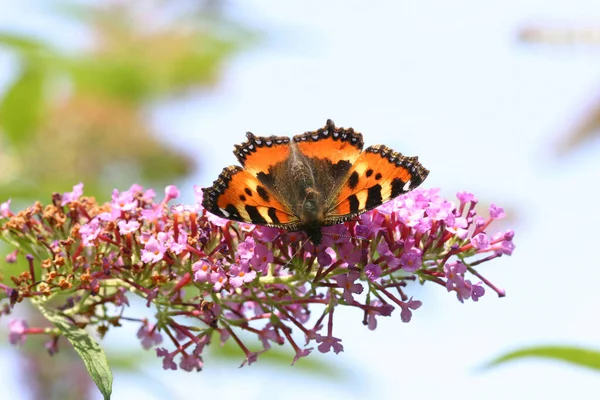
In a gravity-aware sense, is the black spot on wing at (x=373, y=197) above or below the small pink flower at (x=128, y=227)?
above

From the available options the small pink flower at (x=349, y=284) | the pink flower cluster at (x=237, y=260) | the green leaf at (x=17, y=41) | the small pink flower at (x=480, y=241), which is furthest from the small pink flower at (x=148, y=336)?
the green leaf at (x=17, y=41)

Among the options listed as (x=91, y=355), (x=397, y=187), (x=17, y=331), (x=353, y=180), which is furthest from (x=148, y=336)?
(x=397, y=187)

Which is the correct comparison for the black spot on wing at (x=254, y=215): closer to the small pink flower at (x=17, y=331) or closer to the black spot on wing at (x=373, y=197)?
the black spot on wing at (x=373, y=197)

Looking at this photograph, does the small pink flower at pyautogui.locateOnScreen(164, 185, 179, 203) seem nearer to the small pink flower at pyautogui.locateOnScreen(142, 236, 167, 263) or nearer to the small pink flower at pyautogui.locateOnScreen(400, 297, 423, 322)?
the small pink flower at pyautogui.locateOnScreen(142, 236, 167, 263)

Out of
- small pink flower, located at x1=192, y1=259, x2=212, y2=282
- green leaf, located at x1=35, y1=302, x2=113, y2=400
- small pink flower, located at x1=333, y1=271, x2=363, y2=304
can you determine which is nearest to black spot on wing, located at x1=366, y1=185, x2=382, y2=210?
Result: small pink flower, located at x1=333, y1=271, x2=363, y2=304

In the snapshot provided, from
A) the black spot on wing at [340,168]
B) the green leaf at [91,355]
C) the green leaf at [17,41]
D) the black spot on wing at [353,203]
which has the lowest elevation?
the green leaf at [91,355]

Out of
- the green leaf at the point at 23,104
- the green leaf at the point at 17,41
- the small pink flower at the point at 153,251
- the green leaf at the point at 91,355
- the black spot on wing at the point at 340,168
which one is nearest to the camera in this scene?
the green leaf at the point at 91,355

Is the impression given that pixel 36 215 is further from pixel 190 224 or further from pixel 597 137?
pixel 597 137
